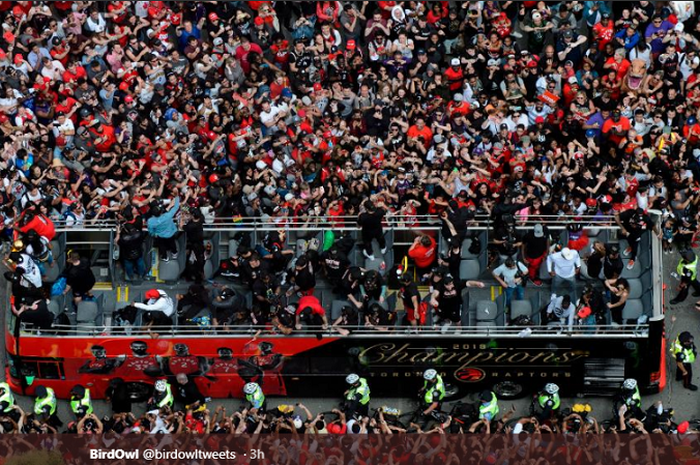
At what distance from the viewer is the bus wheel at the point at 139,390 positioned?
36500 mm

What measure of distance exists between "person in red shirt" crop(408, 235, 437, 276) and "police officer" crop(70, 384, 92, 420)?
22.5 ft

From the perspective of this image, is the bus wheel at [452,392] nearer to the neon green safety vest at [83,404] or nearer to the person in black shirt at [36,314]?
the neon green safety vest at [83,404]

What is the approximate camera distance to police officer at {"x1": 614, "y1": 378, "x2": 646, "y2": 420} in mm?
35219

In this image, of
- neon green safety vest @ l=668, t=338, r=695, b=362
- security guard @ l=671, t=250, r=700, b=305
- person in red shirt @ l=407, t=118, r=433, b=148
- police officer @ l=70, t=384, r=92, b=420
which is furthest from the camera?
person in red shirt @ l=407, t=118, r=433, b=148

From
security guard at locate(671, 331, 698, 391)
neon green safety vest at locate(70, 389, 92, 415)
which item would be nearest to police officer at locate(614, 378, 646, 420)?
security guard at locate(671, 331, 698, 391)

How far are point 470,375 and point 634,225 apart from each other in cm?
431

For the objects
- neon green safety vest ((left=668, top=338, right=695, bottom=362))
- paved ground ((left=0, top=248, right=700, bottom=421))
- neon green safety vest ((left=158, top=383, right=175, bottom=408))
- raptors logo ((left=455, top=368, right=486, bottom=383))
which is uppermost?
neon green safety vest ((left=668, top=338, right=695, bottom=362))

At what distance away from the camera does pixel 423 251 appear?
36.5 meters

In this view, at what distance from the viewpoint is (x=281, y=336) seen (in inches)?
1409

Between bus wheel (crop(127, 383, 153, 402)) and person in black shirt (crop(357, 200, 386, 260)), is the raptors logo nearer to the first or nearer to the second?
person in black shirt (crop(357, 200, 386, 260))

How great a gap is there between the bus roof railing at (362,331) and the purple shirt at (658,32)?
7395 millimetres

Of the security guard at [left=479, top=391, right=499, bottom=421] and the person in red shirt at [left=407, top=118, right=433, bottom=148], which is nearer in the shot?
the security guard at [left=479, top=391, right=499, bottom=421]

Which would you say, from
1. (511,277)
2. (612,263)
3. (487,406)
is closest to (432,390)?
(487,406)

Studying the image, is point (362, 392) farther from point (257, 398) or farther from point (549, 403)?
point (549, 403)
